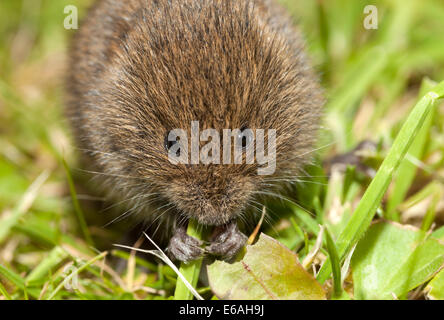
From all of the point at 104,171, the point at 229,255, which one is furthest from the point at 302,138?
the point at 104,171

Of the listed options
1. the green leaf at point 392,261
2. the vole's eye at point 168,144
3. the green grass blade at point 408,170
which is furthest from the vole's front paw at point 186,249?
the green grass blade at point 408,170

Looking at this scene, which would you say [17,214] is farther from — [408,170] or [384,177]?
[408,170]

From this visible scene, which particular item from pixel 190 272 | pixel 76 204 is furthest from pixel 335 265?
pixel 76 204

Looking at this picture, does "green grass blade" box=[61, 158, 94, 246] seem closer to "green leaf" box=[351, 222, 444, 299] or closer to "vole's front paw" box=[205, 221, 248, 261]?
"vole's front paw" box=[205, 221, 248, 261]

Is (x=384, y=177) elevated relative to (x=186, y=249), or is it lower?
elevated

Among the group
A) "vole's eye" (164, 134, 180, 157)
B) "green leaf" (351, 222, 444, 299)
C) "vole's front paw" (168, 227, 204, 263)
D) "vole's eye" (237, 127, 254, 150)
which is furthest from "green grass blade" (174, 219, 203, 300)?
"green leaf" (351, 222, 444, 299)

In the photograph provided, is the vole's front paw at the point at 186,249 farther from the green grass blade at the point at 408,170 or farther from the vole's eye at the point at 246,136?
the green grass blade at the point at 408,170
